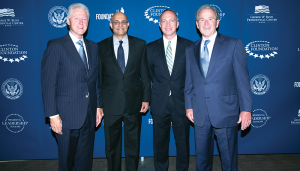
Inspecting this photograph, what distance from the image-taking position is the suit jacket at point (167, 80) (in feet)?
8.73

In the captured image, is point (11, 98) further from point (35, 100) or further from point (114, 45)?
point (114, 45)

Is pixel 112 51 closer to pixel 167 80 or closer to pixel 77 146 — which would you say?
pixel 167 80

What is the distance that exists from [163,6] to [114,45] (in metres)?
1.25

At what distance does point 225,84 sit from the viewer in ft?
7.23

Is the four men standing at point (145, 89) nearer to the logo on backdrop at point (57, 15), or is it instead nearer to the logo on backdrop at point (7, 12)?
the logo on backdrop at point (57, 15)

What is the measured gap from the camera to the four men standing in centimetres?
218

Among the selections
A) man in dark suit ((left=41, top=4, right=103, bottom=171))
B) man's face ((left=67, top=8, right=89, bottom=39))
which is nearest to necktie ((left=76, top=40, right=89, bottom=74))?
man in dark suit ((left=41, top=4, right=103, bottom=171))

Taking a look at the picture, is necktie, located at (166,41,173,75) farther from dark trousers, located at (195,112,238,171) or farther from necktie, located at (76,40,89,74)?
necktie, located at (76,40,89,74)

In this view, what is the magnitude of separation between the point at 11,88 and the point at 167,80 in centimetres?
265

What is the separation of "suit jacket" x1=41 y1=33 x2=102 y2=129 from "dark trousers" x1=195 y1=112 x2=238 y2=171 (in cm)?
138

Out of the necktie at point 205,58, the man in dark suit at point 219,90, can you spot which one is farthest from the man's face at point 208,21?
the necktie at point 205,58

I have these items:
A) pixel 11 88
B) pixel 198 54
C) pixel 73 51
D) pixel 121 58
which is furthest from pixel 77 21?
pixel 11 88

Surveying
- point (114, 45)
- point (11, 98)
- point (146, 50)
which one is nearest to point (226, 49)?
point (146, 50)

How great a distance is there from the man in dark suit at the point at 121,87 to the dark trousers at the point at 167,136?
29 centimetres
